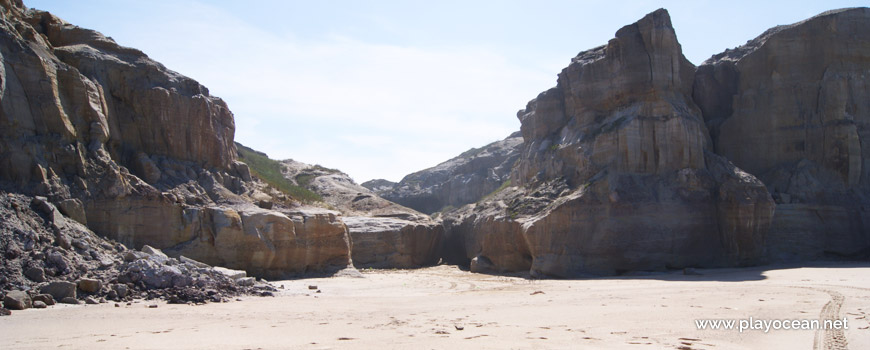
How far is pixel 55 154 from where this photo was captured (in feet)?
65.3

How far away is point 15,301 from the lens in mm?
12719

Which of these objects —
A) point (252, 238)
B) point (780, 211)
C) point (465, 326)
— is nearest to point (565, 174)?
point (780, 211)

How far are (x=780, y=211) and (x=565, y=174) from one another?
34.4 ft

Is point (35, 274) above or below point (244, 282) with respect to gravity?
above

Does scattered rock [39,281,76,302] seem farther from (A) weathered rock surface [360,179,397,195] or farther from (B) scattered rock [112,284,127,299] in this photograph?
(A) weathered rock surface [360,179,397,195]

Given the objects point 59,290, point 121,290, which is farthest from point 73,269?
point 59,290

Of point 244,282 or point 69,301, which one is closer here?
point 69,301

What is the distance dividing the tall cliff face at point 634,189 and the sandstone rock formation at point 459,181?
95.7 feet

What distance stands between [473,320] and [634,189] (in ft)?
61.1

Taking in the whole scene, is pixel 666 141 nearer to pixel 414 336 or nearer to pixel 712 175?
pixel 712 175

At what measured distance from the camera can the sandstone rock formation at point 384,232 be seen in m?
36.8

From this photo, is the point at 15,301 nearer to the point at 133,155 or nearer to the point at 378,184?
the point at 133,155

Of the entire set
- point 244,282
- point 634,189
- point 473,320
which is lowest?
point 473,320

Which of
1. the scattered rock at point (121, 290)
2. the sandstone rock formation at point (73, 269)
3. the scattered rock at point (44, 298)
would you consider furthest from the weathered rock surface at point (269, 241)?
the scattered rock at point (44, 298)
